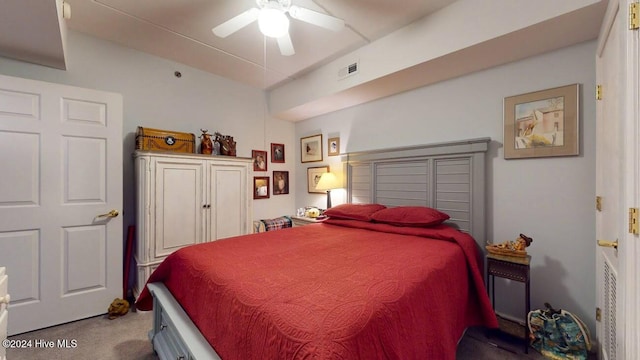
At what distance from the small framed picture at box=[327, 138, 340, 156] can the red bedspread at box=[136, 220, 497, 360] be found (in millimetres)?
1901

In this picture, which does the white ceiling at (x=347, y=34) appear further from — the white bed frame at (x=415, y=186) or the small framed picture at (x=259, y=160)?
the small framed picture at (x=259, y=160)

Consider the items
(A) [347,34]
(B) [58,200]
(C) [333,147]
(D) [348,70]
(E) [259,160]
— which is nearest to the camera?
(B) [58,200]

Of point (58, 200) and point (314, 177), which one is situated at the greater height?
point (314, 177)

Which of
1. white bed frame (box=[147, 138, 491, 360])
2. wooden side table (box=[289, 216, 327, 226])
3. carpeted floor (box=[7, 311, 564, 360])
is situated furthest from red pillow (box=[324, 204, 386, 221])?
carpeted floor (box=[7, 311, 564, 360])

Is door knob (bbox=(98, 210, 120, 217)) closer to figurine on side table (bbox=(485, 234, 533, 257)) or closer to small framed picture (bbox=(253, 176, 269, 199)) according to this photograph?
small framed picture (bbox=(253, 176, 269, 199))

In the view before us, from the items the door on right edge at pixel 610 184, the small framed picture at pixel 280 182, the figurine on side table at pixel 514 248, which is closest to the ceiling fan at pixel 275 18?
the door on right edge at pixel 610 184

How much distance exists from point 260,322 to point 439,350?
90 centimetres

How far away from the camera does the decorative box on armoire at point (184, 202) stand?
2.63m

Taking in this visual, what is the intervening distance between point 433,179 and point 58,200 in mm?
3564

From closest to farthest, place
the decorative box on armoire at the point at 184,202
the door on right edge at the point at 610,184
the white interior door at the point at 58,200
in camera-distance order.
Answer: the door on right edge at the point at 610,184
the white interior door at the point at 58,200
the decorative box on armoire at the point at 184,202

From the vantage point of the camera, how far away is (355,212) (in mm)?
2871

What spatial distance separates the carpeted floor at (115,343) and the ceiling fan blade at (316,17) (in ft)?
8.51

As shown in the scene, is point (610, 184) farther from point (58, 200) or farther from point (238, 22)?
point (58, 200)

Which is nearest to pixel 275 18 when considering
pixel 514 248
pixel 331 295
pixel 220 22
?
pixel 220 22
